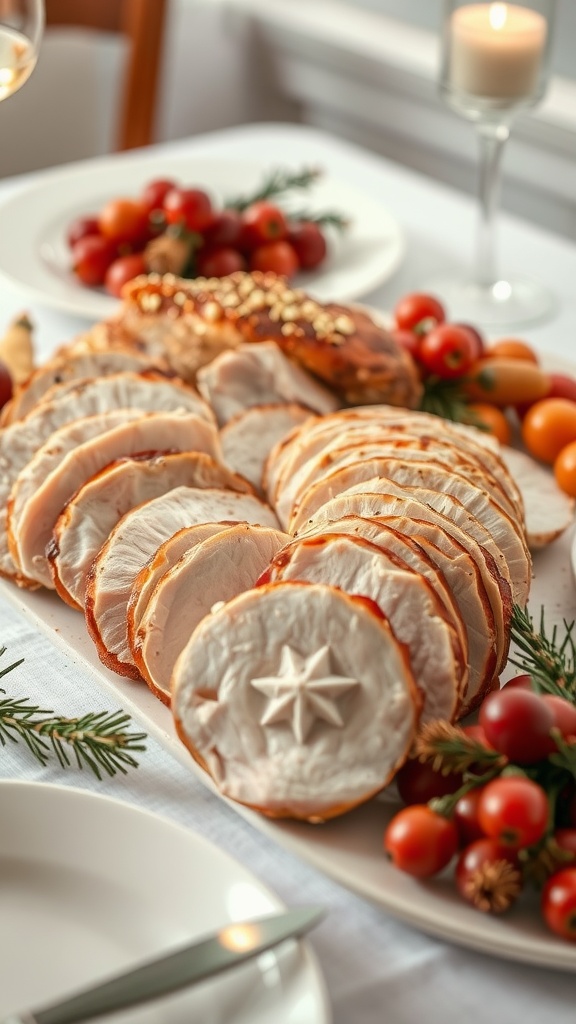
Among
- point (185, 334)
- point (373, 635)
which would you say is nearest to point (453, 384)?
point (185, 334)

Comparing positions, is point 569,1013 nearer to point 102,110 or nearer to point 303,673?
point 303,673

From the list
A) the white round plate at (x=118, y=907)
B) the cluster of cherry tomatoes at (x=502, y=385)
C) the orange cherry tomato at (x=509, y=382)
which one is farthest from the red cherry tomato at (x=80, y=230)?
the white round plate at (x=118, y=907)

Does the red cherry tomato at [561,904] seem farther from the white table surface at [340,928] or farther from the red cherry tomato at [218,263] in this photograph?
the red cherry tomato at [218,263]

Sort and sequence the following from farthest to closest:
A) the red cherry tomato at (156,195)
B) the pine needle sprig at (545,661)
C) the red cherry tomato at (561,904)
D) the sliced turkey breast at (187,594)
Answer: the red cherry tomato at (156,195), the sliced turkey breast at (187,594), the pine needle sprig at (545,661), the red cherry tomato at (561,904)

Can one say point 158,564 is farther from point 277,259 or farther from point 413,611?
point 277,259

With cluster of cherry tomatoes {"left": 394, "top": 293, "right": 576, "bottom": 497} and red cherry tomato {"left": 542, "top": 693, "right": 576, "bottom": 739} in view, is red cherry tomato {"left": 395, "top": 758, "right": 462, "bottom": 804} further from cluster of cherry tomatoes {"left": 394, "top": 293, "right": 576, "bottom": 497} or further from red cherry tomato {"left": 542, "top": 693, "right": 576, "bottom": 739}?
cluster of cherry tomatoes {"left": 394, "top": 293, "right": 576, "bottom": 497}

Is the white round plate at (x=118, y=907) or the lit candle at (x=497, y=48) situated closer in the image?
the white round plate at (x=118, y=907)

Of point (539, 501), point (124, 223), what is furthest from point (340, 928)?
point (124, 223)
